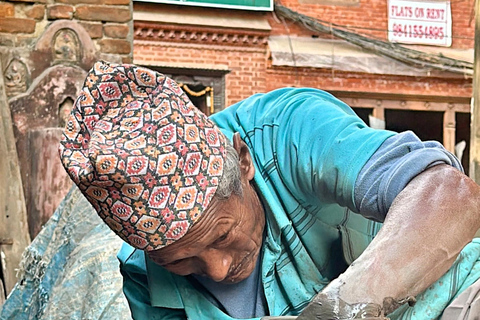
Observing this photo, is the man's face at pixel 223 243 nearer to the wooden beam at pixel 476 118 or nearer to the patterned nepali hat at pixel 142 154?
the patterned nepali hat at pixel 142 154

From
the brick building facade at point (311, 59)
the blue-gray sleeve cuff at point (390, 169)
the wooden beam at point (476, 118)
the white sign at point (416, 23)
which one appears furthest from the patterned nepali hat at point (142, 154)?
the white sign at point (416, 23)

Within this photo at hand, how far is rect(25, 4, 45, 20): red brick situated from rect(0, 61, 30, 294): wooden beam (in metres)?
0.36

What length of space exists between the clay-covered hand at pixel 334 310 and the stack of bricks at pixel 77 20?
4132 mm

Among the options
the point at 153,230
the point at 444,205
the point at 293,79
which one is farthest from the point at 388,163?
the point at 293,79

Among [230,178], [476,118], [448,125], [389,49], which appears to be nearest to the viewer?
[230,178]

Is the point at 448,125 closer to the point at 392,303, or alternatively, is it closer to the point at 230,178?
the point at 230,178

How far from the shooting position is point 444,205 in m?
2.02

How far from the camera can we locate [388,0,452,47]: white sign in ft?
51.5

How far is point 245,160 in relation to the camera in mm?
2316

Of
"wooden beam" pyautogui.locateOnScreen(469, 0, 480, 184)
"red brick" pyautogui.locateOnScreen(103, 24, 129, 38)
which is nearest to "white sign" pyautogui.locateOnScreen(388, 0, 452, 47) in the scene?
"wooden beam" pyautogui.locateOnScreen(469, 0, 480, 184)

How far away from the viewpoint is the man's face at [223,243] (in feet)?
7.09

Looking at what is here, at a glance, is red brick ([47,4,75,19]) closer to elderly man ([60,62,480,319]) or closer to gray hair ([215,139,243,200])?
elderly man ([60,62,480,319])

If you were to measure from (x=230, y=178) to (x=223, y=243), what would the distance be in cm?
16

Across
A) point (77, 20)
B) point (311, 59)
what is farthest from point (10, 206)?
point (311, 59)
